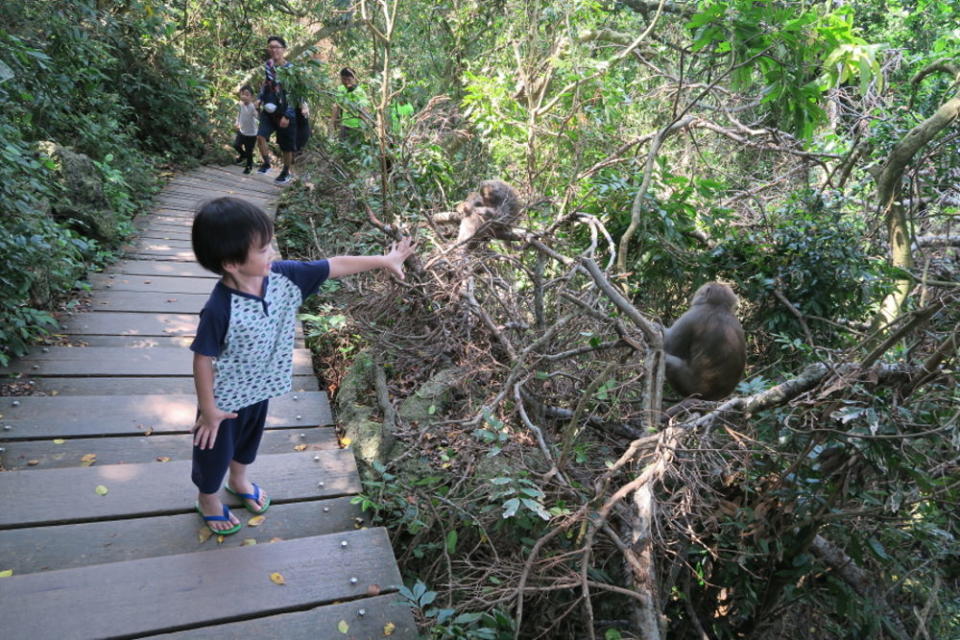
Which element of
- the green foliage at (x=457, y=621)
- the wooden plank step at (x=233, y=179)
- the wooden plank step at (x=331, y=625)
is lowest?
the wooden plank step at (x=233, y=179)

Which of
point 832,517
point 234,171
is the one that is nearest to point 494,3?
point 234,171

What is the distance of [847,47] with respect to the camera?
11.5 feet

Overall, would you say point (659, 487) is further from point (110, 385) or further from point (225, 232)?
point (110, 385)

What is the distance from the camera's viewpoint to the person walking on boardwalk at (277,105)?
25.3ft

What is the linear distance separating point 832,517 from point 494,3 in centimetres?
709

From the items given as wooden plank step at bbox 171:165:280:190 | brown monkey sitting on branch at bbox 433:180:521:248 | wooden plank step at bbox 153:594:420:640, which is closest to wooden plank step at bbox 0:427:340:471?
wooden plank step at bbox 153:594:420:640

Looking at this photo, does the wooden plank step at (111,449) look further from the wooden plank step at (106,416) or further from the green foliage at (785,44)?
the green foliage at (785,44)

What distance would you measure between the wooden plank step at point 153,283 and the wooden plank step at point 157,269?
84mm

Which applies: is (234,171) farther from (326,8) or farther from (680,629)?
(680,629)

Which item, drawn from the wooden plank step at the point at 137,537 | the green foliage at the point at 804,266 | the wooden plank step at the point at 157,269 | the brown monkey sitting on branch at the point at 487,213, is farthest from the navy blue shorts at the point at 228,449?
the green foliage at the point at 804,266

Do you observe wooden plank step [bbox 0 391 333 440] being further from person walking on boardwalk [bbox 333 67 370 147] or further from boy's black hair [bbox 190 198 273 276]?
person walking on boardwalk [bbox 333 67 370 147]

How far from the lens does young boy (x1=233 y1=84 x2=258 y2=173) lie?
878cm

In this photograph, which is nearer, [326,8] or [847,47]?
[847,47]

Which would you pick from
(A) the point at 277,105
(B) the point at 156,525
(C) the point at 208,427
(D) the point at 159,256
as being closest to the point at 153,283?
(D) the point at 159,256
